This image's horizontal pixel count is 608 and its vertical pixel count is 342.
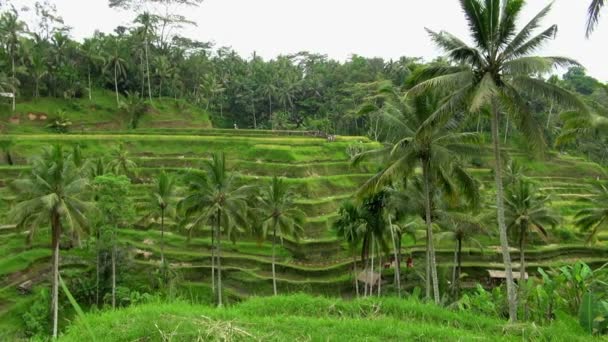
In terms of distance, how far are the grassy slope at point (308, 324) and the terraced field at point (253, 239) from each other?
991 centimetres

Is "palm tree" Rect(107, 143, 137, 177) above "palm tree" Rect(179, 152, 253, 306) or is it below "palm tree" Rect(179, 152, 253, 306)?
above

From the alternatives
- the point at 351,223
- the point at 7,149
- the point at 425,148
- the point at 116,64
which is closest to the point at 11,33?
the point at 116,64

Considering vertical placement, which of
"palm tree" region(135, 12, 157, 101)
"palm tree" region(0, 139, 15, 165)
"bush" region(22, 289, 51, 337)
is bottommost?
"bush" region(22, 289, 51, 337)

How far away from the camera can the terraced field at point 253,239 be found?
1174 inches

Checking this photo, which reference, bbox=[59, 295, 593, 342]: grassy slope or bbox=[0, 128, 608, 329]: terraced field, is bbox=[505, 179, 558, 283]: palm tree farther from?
bbox=[59, 295, 593, 342]: grassy slope

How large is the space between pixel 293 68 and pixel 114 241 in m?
58.7

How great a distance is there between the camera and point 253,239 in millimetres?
35438

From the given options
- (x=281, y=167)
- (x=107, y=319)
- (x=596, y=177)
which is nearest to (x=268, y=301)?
(x=107, y=319)

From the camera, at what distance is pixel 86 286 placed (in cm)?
2706

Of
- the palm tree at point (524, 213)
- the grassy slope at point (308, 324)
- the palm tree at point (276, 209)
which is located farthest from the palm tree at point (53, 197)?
the palm tree at point (524, 213)

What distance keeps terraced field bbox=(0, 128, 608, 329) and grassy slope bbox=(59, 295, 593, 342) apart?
9.91m

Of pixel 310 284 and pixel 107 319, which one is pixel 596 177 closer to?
pixel 310 284

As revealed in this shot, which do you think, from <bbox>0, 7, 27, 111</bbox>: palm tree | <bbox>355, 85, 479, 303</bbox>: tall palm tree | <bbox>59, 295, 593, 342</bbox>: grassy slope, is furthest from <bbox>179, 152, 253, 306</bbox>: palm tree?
<bbox>0, 7, 27, 111</bbox>: palm tree

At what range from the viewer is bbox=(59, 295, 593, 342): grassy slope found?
648 cm
